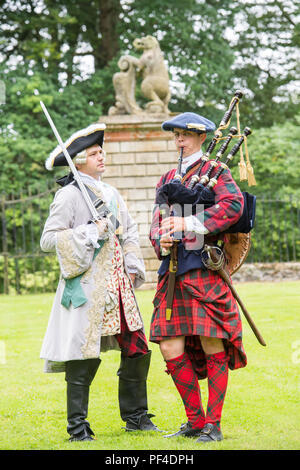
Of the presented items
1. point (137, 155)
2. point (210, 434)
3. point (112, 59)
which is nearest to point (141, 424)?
point (210, 434)

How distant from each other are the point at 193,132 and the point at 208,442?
1730mm

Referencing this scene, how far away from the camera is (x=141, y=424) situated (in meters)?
4.41

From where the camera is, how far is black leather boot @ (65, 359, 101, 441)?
4113 mm

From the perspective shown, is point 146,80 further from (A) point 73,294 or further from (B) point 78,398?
(B) point 78,398

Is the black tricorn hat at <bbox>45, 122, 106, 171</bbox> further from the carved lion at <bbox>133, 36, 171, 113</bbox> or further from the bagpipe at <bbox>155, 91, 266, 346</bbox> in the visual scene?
the carved lion at <bbox>133, 36, 171, 113</bbox>

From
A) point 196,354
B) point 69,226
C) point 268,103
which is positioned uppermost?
point 268,103

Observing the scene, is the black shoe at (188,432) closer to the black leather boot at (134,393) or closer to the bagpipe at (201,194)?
the black leather boot at (134,393)

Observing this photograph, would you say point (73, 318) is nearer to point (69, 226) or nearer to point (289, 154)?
point (69, 226)

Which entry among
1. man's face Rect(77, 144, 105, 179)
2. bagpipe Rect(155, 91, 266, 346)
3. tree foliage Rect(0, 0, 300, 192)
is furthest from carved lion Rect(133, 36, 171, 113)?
bagpipe Rect(155, 91, 266, 346)

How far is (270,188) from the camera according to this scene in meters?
17.9

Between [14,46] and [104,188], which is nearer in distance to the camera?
[104,188]

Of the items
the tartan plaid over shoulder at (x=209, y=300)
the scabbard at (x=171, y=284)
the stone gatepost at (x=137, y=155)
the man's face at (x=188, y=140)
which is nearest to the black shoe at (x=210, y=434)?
the tartan plaid over shoulder at (x=209, y=300)

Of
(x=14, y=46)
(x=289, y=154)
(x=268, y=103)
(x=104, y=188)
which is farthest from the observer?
(x=268, y=103)

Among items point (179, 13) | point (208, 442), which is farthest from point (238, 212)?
point (179, 13)
